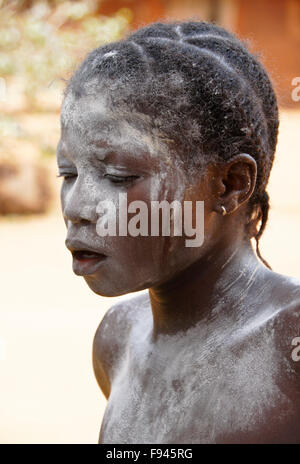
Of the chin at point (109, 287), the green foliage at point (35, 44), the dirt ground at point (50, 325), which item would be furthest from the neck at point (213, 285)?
the green foliage at point (35, 44)

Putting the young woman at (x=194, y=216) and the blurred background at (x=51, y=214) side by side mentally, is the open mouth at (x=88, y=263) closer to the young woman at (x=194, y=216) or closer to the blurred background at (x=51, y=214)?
the young woman at (x=194, y=216)

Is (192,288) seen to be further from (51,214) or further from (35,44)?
(51,214)

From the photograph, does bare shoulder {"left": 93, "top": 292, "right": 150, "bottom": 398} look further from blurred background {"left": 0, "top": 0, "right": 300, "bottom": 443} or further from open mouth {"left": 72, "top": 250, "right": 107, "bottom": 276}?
blurred background {"left": 0, "top": 0, "right": 300, "bottom": 443}

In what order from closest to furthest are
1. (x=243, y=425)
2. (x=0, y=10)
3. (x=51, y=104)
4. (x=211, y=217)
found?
(x=243, y=425), (x=211, y=217), (x=0, y=10), (x=51, y=104)

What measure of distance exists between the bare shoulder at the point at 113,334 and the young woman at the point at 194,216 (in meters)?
0.33

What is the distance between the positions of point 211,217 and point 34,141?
11.8 metres

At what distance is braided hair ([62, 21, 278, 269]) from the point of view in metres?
2.11

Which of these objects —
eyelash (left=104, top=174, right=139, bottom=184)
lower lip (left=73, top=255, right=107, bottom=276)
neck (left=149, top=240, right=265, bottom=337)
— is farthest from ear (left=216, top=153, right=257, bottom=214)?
lower lip (left=73, top=255, right=107, bottom=276)

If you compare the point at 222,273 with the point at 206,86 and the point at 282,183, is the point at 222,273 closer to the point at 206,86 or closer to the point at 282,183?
the point at 206,86

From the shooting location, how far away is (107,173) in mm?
2105

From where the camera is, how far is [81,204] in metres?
2.11

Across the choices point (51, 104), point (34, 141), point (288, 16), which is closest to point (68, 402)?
point (34, 141)

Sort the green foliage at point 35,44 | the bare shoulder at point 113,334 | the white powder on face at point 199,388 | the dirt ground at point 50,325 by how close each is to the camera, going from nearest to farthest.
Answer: the white powder on face at point 199,388
the bare shoulder at point 113,334
the dirt ground at point 50,325
the green foliage at point 35,44

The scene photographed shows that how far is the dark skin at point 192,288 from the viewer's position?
2.07 m
